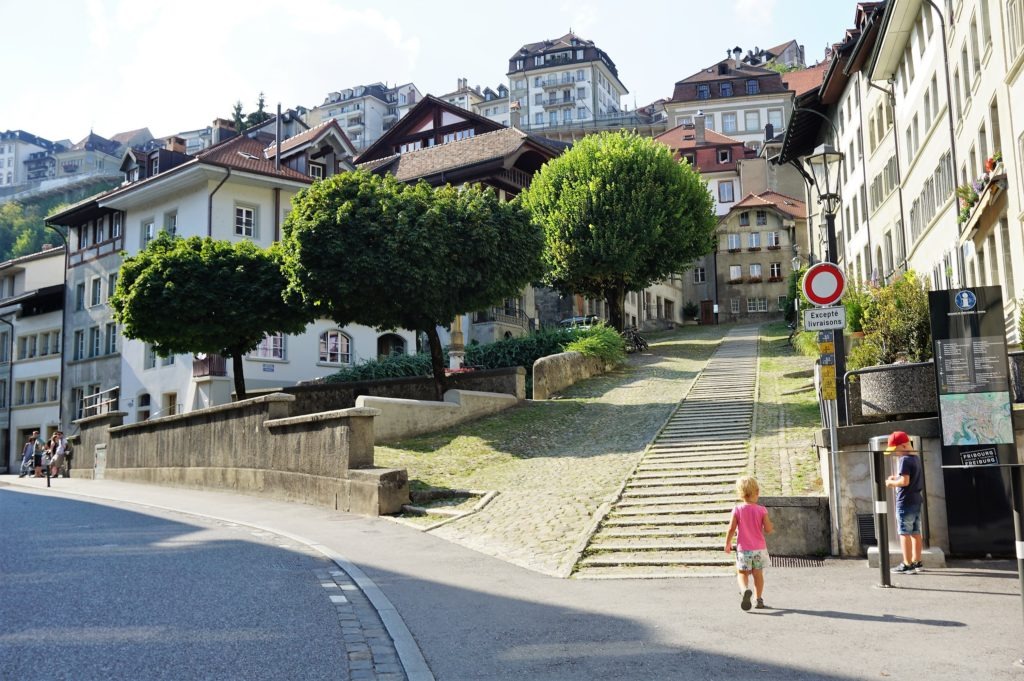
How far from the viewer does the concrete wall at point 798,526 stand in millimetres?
12102

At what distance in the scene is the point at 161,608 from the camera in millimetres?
8555

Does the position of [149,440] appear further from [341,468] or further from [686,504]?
[686,504]

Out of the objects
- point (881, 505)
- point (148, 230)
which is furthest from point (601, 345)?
point (881, 505)

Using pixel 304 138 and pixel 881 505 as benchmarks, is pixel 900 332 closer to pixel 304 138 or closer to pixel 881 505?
pixel 881 505

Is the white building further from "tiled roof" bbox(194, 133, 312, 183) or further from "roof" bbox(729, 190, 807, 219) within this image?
"roof" bbox(729, 190, 807, 219)

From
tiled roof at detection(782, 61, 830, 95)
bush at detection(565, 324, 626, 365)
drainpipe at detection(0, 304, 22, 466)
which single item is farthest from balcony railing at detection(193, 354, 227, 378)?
tiled roof at detection(782, 61, 830, 95)

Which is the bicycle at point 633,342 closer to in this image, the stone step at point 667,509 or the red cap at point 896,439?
the stone step at point 667,509

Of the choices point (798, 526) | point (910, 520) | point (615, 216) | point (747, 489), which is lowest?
point (798, 526)

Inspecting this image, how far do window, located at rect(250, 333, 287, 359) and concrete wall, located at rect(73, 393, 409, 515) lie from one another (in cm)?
815

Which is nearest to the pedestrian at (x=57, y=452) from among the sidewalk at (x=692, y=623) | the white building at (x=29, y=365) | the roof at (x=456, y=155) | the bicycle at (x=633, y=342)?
the white building at (x=29, y=365)

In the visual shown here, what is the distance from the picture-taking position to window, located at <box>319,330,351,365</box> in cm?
4184

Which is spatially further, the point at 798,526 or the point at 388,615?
the point at 798,526

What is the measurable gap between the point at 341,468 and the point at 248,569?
25.1 feet

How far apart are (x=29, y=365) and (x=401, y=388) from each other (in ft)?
107
